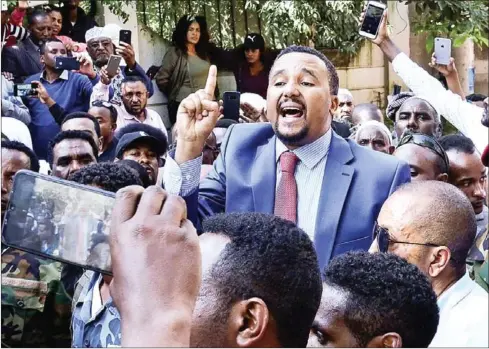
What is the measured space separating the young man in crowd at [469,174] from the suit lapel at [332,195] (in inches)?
57.9

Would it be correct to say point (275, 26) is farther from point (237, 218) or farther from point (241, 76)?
point (237, 218)

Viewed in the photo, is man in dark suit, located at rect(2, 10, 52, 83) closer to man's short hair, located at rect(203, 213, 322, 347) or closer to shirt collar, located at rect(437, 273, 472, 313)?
shirt collar, located at rect(437, 273, 472, 313)

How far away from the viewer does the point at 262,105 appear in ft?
22.4

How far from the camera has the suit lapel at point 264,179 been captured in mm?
3012

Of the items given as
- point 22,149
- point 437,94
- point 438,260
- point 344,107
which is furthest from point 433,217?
point 344,107

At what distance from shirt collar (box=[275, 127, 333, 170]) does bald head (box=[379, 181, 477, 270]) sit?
13.4 inches

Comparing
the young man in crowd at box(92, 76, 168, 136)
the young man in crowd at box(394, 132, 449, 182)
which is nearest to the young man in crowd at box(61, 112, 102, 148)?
the young man in crowd at box(92, 76, 168, 136)

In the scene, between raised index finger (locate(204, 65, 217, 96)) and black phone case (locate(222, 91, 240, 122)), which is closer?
raised index finger (locate(204, 65, 217, 96))

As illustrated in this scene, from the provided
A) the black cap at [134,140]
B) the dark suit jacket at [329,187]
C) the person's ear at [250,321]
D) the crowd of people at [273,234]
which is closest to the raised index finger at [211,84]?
the crowd of people at [273,234]

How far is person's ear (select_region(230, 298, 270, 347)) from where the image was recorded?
1.75 metres

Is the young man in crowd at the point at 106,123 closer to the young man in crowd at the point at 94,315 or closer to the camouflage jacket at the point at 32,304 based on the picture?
the camouflage jacket at the point at 32,304

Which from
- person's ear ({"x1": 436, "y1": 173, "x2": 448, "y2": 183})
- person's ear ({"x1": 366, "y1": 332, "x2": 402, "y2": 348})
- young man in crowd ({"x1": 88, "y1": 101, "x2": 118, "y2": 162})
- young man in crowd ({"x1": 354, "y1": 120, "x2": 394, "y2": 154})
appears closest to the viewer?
person's ear ({"x1": 366, "y1": 332, "x2": 402, "y2": 348})

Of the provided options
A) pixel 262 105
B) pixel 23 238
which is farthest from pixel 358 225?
pixel 262 105

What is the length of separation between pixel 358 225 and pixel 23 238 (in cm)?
177
